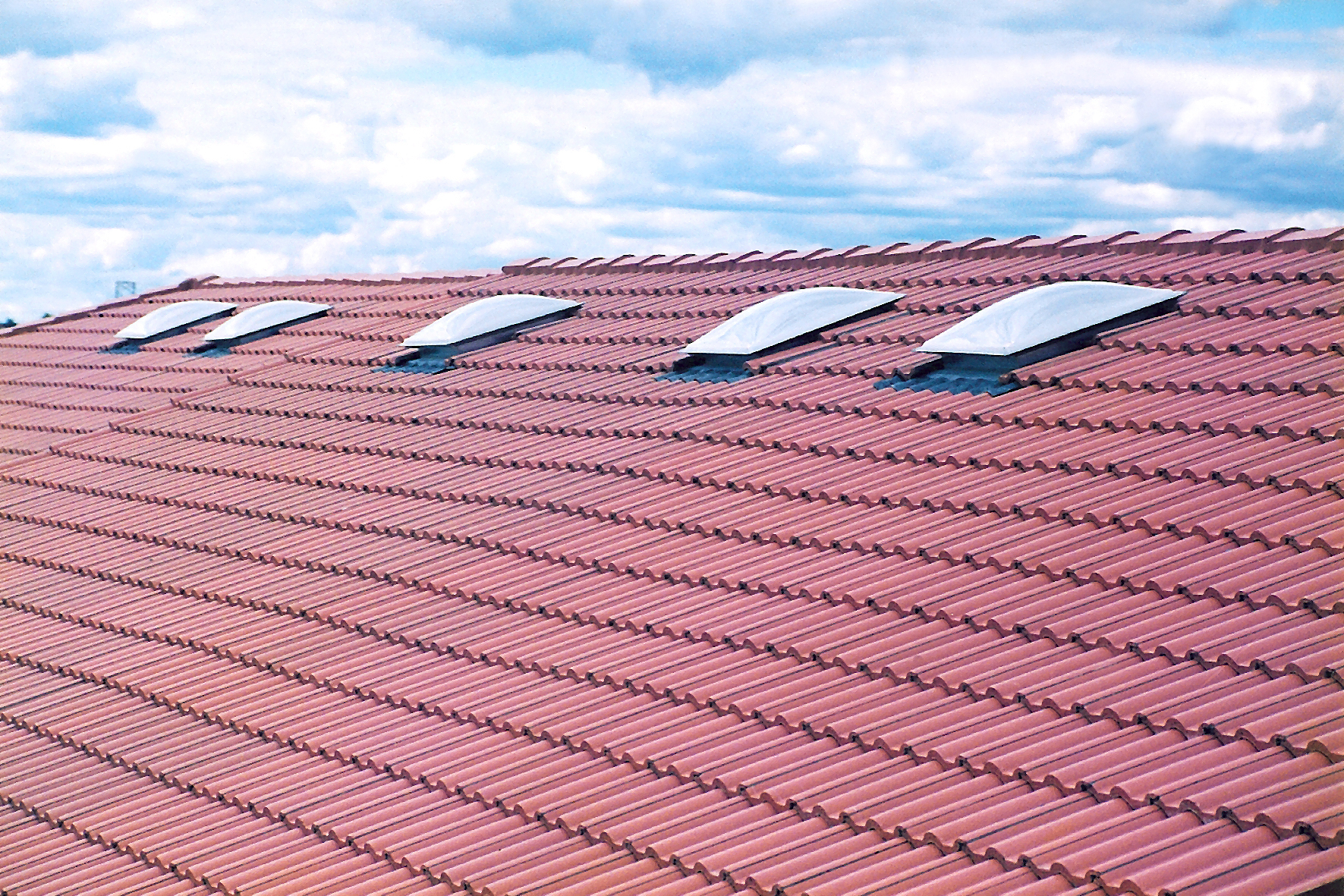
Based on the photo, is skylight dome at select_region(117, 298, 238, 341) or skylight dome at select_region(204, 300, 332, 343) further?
skylight dome at select_region(117, 298, 238, 341)

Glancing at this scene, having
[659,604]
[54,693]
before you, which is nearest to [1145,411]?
[659,604]

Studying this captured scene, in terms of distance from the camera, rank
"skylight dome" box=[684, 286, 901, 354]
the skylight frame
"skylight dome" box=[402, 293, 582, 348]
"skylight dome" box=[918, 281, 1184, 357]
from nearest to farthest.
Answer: "skylight dome" box=[918, 281, 1184, 357] < "skylight dome" box=[684, 286, 901, 354] < "skylight dome" box=[402, 293, 582, 348] < the skylight frame

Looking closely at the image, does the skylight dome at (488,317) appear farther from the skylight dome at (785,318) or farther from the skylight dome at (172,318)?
the skylight dome at (172,318)

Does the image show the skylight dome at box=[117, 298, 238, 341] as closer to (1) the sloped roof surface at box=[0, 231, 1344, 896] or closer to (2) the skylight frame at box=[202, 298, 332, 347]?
(2) the skylight frame at box=[202, 298, 332, 347]

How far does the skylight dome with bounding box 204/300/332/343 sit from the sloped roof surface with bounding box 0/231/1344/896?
4633mm

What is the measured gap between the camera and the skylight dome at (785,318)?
10.6 m

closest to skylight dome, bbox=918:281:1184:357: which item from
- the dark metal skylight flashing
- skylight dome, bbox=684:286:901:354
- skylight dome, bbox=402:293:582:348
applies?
the dark metal skylight flashing

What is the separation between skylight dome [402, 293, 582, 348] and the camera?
13203 millimetres

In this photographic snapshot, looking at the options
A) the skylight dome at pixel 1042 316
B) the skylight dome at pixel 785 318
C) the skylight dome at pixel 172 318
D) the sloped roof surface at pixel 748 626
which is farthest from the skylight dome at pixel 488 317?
the skylight dome at pixel 172 318

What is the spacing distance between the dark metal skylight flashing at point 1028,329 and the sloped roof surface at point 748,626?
0.61 feet

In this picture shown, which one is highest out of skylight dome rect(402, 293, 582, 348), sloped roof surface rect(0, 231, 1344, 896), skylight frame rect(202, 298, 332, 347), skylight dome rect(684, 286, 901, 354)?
skylight frame rect(202, 298, 332, 347)

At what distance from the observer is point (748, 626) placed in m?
6.82

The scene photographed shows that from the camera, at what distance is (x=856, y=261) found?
12.6m

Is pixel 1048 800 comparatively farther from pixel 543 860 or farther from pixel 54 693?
pixel 54 693
